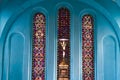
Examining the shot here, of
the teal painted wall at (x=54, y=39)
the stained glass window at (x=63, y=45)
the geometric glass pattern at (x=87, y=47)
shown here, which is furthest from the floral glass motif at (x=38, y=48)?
the geometric glass pattern at (x=87, y=47)

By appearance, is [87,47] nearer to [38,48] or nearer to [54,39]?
[54,39]

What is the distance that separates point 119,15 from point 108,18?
45 centimetres

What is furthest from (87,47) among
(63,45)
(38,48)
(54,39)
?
(38,48)

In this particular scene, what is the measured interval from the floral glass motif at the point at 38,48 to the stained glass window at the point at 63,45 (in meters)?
0.48

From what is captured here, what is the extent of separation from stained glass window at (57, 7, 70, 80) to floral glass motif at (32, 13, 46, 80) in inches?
19.0

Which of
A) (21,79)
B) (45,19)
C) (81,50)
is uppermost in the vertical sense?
(45,19)

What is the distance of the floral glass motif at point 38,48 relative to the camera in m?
10.7

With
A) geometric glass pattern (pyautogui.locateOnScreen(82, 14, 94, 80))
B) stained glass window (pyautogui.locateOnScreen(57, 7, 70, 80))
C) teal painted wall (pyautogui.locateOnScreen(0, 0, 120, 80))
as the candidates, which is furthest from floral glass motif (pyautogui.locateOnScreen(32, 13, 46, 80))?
geometric glass pattern (pyautogui.locateOnScreen(82, 14, 94, 80))

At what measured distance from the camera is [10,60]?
10.6m

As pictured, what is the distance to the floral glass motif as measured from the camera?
1071 centimetres

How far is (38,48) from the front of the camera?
10.8 m

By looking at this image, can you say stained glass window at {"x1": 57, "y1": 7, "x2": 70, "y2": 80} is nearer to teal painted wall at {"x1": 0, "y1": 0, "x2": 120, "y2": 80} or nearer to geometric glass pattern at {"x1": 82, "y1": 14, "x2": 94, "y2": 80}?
teal painted wall at {"x1": 0, "y1": 0, "x2": 120, "y2": 80}

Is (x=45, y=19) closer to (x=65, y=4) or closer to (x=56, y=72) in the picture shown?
(x=65, y=4)

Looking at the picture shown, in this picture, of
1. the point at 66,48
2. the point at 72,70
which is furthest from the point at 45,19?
the point at 72,70
